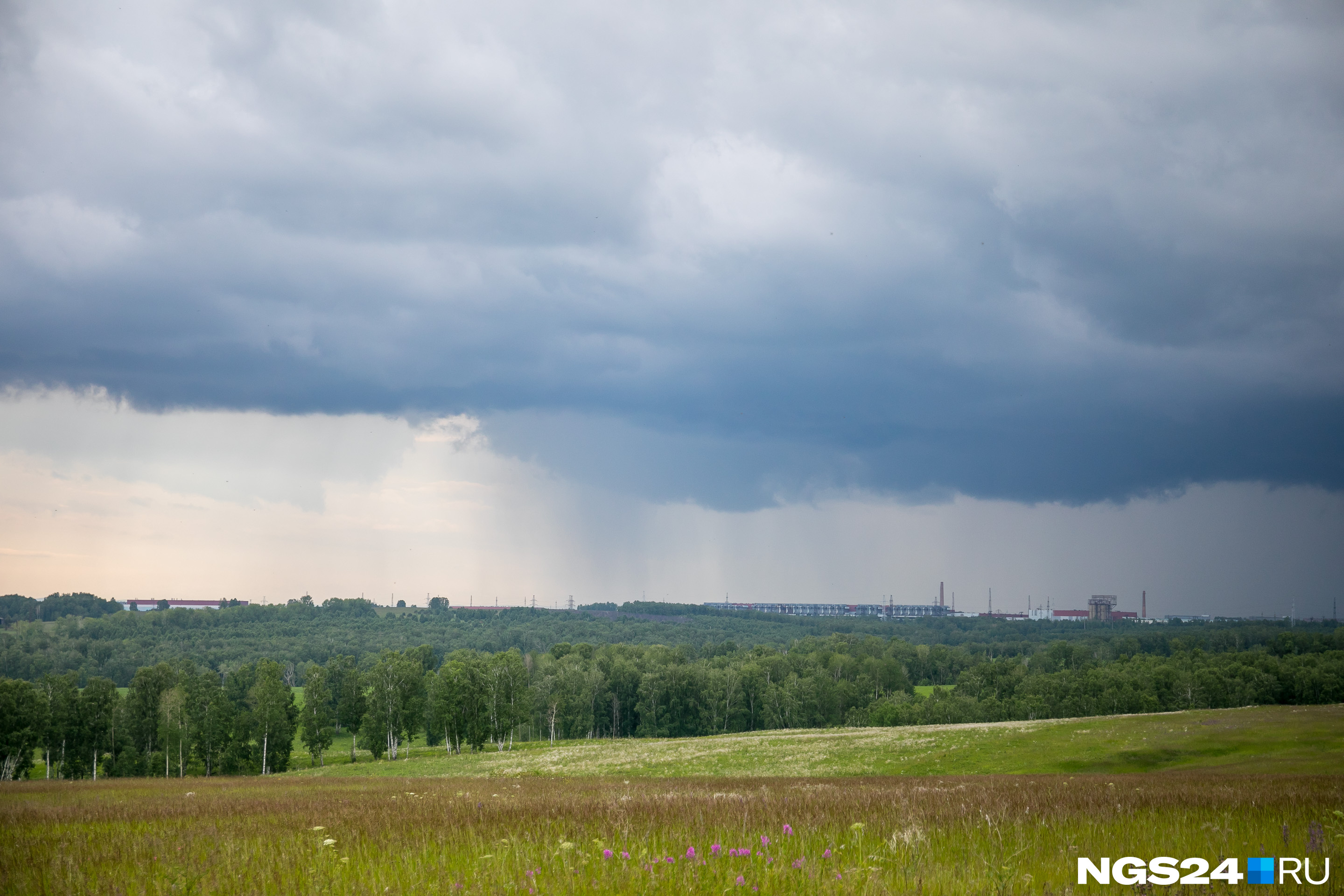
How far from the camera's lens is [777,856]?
26.5 ft

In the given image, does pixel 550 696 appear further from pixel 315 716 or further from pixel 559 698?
pixel 315 716

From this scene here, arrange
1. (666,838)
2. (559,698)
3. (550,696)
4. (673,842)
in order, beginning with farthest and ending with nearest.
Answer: (559,698), (550,696), (666,838), (673,842)

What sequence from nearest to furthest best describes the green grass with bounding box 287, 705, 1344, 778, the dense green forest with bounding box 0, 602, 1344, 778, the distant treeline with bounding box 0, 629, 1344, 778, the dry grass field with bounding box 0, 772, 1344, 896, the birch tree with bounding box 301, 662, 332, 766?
1. the dry grass field with bounding box 0, 772, 1344, 896
2. the green grass with bounding box 287, 705, 1344, 778
3. the distant treeline with bounding box 0, 629, 1344, 778
4. the dense green forest with bounding box 0, 602, 1344, 778
5. the birch tree with bounding box 301, 662, 332, 766

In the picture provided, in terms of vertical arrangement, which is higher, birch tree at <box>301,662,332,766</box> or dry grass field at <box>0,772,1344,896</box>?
dry grass field at <box>0,772,1344,896</box>

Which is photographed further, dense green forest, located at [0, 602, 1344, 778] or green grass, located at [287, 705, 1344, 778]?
dense green forest, located at [0, 602, 1344, 778]

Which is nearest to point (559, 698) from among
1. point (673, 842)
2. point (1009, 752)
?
point (1009, 752)

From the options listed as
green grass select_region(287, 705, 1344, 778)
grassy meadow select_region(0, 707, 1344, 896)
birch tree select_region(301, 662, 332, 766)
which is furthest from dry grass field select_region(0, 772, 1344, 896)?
birch tree select_region(301, 662, 332, 766)

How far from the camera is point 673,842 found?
906 centimetres

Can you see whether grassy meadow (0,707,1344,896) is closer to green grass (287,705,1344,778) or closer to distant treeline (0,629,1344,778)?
green grass (287,705,1344,778)

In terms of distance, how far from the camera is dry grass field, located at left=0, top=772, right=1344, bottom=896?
7.33 meters

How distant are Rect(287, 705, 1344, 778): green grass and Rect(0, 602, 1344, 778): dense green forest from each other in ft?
108

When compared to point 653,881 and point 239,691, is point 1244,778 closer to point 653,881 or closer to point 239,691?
point 653,881

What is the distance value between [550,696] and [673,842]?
12076 cm

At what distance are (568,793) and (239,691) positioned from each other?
115 m
